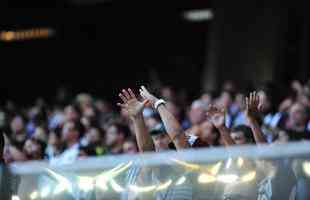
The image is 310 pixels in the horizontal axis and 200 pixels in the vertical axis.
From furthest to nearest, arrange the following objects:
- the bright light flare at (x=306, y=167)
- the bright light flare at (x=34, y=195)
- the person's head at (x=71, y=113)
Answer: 1. the person's head at (x=71, y=113)
2. the bright light flare at (x=34, y=195)
3. the bright light flare at (x=306, y=167)

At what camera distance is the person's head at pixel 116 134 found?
33.7 feet

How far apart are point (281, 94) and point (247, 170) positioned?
6549mm

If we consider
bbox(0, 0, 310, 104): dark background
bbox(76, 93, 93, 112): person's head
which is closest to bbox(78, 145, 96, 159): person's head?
bbox(76, 93, 93, 112): person's head

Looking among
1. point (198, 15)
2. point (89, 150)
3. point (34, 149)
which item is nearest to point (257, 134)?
point (89, 150)

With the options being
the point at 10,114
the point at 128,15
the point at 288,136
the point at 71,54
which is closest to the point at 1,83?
the point at 71,54

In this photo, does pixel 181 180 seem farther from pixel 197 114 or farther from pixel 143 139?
pixel 197 114

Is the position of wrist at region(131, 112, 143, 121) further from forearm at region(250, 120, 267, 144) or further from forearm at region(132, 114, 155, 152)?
forearm at region(250, 120, 267, 144)

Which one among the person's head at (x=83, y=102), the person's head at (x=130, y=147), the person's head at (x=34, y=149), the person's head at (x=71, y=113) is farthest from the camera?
the person's head at (x=83, y=102)

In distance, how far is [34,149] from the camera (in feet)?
31.4

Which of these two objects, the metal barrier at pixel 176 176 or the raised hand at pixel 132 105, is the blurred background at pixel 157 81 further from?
the raised hand at pixel 132 105

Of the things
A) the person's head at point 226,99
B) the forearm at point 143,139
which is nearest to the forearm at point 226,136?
the forearm at point 143,139

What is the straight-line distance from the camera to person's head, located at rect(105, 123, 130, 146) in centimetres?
1026

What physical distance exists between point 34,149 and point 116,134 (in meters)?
1.09

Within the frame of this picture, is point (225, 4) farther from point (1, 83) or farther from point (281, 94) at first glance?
point (1, 83)
